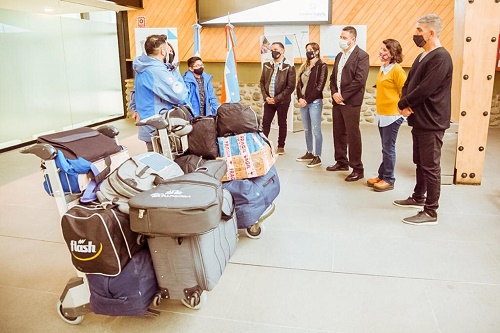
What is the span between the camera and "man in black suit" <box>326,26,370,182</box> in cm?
445

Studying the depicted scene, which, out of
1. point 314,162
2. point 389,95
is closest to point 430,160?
point 389,95

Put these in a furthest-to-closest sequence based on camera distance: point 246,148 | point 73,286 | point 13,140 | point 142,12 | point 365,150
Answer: point 142,12, point 13,140, point 365,150, point 246,148, point 73,286

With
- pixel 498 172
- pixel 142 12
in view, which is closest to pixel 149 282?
pixel 498 172

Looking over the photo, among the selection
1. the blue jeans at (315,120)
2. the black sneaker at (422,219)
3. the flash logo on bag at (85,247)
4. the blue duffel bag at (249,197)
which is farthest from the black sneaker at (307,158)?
the flash logo on bag at (85,247)

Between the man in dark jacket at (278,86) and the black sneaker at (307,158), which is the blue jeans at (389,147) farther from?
the man in dark jacket at (278,86)

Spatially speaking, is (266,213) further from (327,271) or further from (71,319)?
(71,319)

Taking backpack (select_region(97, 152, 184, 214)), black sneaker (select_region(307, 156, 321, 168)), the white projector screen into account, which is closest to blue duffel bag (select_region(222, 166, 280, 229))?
backpack (select_region(97, 152, 184, 214))

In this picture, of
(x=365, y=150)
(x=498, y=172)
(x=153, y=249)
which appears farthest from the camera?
(x=365, y=150)

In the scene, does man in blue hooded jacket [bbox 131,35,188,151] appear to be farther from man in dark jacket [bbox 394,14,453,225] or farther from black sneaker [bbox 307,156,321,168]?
black sneaker [bbox 307,156,321,168]

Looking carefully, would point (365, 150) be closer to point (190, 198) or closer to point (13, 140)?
point (190, 198)

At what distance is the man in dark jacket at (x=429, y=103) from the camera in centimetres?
319

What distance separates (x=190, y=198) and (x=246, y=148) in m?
1.12

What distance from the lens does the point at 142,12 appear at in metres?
8.66

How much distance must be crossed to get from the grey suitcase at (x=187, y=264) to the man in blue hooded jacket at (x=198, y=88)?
264 centimetres
